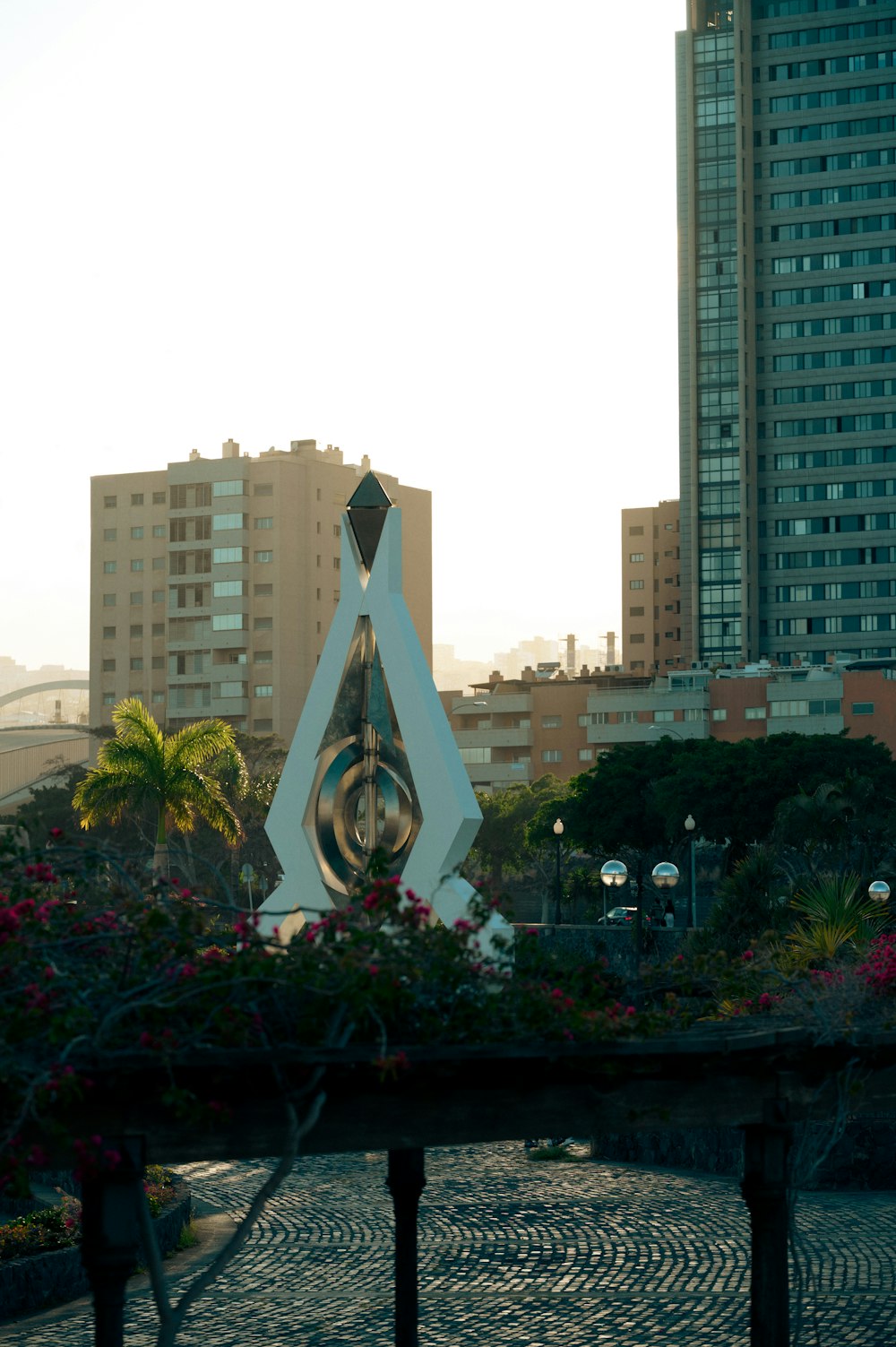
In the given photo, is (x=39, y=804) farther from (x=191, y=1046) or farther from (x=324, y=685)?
(x=191, y=1046)

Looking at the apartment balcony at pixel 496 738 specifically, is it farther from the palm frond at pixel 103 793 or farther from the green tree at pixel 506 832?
the palm frond at pixel 103 793

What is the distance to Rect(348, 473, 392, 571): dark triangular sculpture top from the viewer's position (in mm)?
27625

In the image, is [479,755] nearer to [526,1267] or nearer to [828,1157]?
[828,1157]

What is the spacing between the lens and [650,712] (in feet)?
372

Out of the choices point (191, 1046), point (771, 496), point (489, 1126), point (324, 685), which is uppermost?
point (771, 496)

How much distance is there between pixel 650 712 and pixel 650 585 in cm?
3151

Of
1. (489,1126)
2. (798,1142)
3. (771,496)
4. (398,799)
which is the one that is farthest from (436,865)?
(771,496)

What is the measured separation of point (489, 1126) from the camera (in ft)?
34.7

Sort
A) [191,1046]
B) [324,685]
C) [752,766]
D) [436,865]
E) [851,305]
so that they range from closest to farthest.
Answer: [191,1046] → [436,865] → [324,685] → [752,766] → [851,305]

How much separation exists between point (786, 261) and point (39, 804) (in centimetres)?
6986

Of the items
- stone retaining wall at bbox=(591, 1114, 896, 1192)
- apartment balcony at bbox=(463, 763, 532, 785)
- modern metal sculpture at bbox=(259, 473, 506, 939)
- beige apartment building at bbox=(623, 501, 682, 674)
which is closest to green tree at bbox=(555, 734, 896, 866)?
stone retaining wall at bbox=(591, 1114, 896, 1192)

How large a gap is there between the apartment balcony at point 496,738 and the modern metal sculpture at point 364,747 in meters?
92.2

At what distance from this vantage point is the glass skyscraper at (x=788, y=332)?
129m

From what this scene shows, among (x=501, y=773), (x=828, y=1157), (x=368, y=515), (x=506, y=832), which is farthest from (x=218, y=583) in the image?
(x=828, y=1157)
